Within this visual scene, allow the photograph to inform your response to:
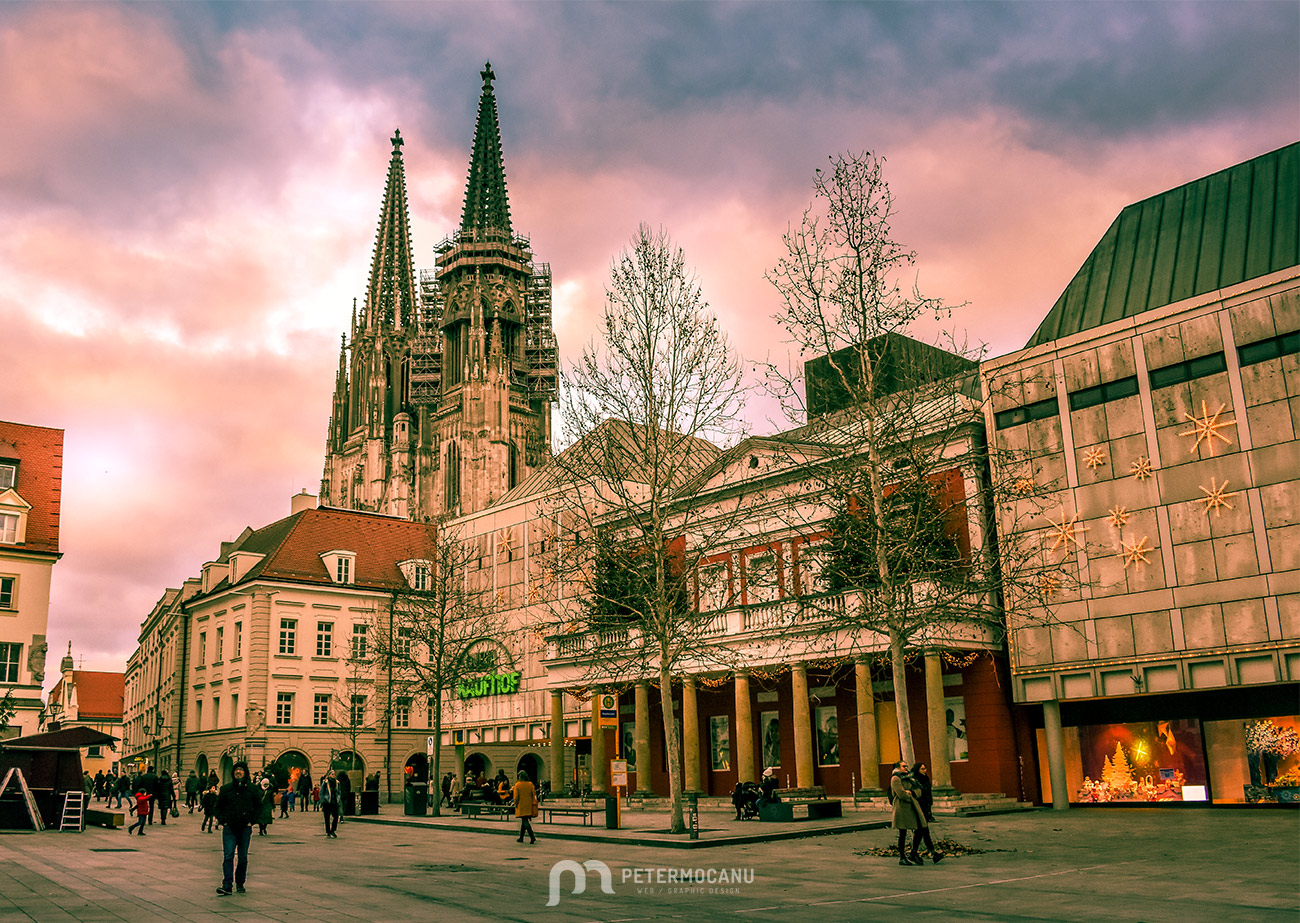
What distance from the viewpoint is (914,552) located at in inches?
846

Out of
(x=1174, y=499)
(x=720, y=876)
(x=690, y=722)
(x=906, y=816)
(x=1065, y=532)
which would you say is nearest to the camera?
(x=720, y=876)

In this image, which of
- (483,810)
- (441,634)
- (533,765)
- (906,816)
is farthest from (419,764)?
(906,816)

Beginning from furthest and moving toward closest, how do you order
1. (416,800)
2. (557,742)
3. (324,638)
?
(324,638)
(557,742)
(416,800)

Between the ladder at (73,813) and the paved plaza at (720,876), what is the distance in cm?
342

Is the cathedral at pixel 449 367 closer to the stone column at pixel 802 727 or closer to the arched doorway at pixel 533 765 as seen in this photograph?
the arched doorway at pixel 533 765

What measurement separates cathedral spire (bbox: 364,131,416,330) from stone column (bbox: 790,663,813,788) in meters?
126

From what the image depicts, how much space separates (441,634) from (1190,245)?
27.0m

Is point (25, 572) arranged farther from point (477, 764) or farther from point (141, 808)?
point (477, 764)

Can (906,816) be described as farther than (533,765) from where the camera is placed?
No

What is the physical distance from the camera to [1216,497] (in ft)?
87.9

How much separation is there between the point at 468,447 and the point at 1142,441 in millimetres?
95049

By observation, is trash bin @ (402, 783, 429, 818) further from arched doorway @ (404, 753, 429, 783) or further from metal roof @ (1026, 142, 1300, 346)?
arched doorway @ (404, 753, 429, 783)

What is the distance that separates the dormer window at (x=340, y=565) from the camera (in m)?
61.7

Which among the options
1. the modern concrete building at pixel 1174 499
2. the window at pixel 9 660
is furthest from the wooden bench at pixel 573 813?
the window at pixel 9 660
